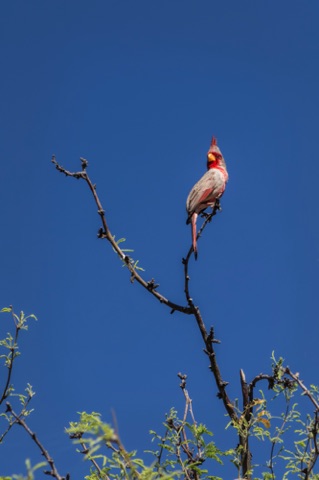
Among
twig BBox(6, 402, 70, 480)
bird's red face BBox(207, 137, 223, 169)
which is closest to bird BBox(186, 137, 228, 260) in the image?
bird's red face BBox(207, 137, 223, 169)

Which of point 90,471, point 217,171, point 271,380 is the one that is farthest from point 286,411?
point 217,171

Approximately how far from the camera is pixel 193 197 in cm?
468

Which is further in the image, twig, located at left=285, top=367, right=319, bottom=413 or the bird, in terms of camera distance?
the bird

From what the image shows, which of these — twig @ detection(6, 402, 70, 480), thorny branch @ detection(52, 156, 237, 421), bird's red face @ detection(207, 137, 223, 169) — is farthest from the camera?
bird's red face @ detection(207, 137, 223, 169)

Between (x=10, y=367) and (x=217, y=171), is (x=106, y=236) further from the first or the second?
(x=217, y=171)

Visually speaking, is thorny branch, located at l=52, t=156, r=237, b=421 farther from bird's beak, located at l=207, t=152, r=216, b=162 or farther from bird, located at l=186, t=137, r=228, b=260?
bird's beak, located at l=207, t=152, r=216, b=162

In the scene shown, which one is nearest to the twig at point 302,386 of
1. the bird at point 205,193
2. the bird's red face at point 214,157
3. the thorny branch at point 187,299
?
the thorny branch at point 187,299

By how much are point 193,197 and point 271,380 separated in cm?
189

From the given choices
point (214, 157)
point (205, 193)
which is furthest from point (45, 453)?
point (214, 157)

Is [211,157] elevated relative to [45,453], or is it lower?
elevated

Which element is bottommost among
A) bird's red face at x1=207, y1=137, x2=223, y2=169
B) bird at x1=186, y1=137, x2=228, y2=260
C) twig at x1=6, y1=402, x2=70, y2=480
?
twig at x1=6, y1=402, x2=70, y2=480

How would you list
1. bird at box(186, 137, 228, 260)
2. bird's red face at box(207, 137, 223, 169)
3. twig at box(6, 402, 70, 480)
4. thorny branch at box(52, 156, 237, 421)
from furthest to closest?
bird's red face at box(207, 137, 223, 169) < bird at box(186, 137, 228, 260) < thorny branch at box(52, 156, 237, 421) < twig at box(6, 402, 70, 480)

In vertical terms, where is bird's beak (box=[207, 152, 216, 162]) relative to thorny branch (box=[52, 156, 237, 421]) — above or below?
above

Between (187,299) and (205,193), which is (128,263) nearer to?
(187,299)
